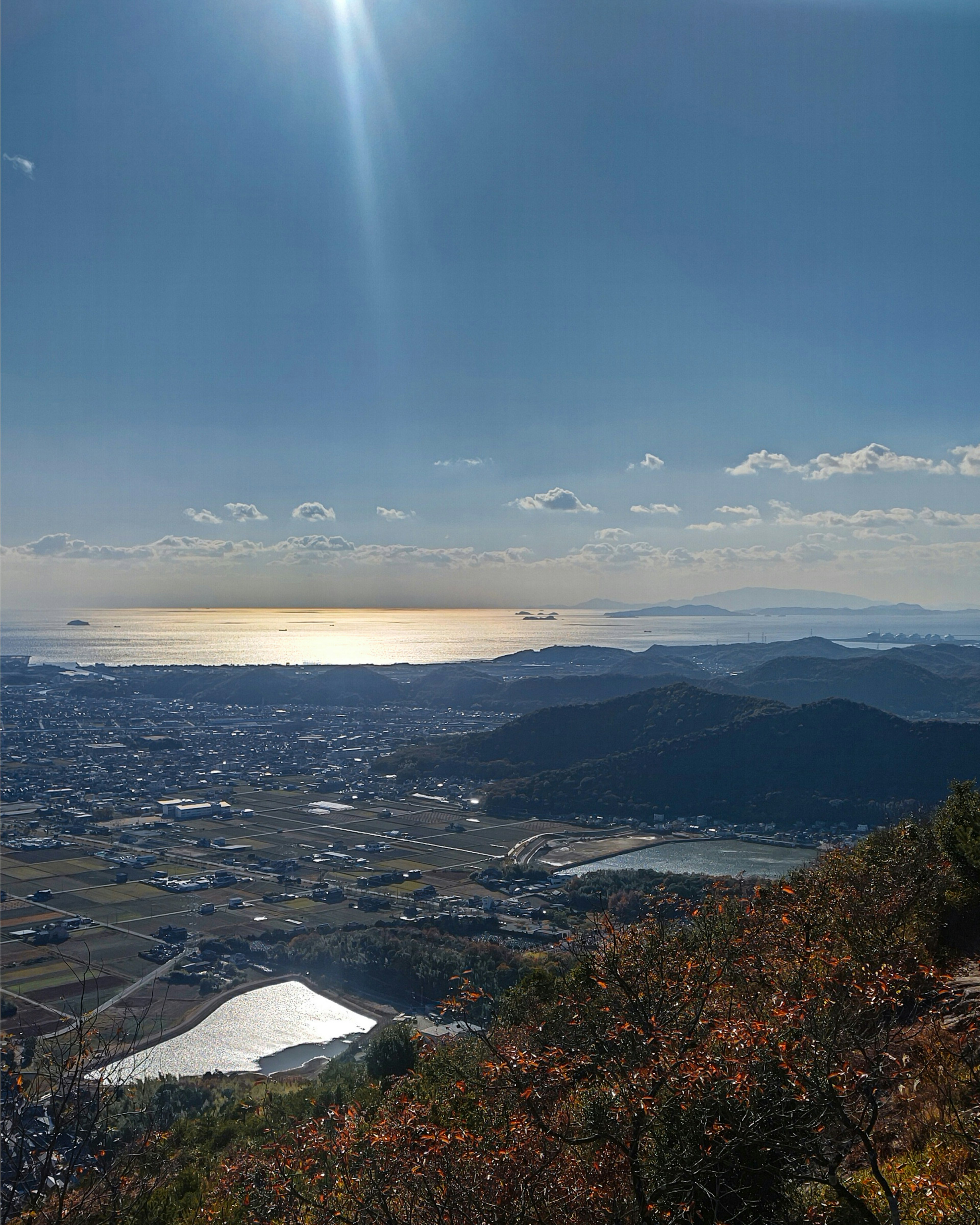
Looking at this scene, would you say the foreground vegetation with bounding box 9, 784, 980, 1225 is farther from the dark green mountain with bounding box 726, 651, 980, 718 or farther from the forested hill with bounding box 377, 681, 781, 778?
the dark green mountain with bounding box 726, 651, 980, 718

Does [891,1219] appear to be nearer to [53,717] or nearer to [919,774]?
[919,774]

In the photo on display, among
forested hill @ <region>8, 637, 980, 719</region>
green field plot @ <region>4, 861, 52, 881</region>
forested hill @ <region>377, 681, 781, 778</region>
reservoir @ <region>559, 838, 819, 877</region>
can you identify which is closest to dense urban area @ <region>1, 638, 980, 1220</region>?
green field plot @ <region>4, 861, 52, 881</region>

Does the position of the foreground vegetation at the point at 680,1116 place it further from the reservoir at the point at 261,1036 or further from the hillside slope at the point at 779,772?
the hillside slope at the point at 779,772

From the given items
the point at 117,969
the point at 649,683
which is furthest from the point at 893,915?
→ the point at 649,683

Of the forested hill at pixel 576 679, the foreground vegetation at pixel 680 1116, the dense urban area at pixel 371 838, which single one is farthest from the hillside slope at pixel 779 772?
the foreground vegetation at pixel 680 1116

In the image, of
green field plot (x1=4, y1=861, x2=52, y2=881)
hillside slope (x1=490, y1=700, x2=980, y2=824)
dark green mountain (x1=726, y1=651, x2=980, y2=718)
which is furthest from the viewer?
dark green mountain (x1=726, y1=651, x2=980, y2=718)

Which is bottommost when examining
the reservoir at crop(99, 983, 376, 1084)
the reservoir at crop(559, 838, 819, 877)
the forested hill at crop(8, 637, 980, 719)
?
the reservoir at crop(559, 838, 819, 877)
